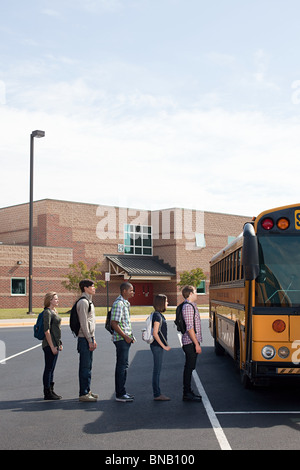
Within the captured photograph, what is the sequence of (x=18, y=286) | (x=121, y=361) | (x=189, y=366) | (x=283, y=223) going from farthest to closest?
(x=18, y=286) → (x=189, y=366) → (x=121, y=361) → (x=283, y=223)

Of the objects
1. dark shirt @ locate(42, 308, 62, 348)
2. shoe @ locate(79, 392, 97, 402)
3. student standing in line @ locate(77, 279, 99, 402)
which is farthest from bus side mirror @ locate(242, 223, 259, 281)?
dark shirt @ locate(42, 308, 62, 348)

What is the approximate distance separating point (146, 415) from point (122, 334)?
129 centimetres

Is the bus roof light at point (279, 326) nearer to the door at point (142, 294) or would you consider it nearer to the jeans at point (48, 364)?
the jeans at point (48, 364)

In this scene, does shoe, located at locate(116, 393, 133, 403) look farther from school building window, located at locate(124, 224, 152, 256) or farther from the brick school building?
school building window, located at locate(124, 224, 152, 256)

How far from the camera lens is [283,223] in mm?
8656

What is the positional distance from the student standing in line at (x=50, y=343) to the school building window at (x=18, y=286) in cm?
3558

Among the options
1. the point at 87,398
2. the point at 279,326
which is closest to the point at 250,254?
the point at 279,326

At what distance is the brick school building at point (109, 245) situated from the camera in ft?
147

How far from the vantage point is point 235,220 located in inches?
2345

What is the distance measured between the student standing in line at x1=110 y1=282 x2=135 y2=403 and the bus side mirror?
5.99ft

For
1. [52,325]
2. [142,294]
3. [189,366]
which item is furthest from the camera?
[142,294]

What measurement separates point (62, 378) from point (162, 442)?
17.7 ft

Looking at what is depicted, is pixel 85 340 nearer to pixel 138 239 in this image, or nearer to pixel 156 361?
pixel 156 361
